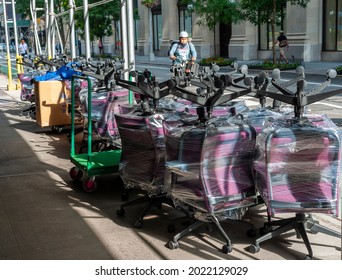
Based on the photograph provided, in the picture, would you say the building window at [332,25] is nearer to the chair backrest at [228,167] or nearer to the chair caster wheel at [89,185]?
the chair caster wheel at [89,185]

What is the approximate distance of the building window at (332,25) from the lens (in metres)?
30.7

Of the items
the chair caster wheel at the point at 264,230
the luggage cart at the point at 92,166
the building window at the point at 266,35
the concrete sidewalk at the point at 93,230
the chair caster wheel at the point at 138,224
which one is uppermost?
the building window at the point at 266,35

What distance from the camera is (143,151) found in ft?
18.8

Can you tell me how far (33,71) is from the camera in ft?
49.6

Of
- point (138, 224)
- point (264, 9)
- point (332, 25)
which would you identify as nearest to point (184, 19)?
point (332, 25)

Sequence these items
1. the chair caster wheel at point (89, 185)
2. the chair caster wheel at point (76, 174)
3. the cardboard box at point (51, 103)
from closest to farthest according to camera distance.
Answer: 1. the chair caster wheel at point (89, 185)
2. the chair caster wheel at point (76, 174)
3. the cardboard box at point (51, 103)

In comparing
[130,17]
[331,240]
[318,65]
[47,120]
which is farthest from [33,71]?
[318,65]

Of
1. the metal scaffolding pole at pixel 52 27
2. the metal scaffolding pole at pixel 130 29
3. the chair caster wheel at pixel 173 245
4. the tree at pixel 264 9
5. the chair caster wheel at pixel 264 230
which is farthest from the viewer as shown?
the tree at pixel 264 9

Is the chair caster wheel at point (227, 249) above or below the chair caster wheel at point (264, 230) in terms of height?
below

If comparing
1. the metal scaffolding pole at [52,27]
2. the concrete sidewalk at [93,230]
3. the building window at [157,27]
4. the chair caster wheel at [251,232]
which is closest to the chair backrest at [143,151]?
the concrete sidewalk at [93,230]

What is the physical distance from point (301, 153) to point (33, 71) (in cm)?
1176

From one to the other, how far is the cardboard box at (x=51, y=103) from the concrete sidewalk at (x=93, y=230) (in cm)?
254

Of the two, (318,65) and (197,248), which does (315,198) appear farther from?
(318,65)

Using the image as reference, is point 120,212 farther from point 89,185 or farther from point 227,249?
point 227,249
